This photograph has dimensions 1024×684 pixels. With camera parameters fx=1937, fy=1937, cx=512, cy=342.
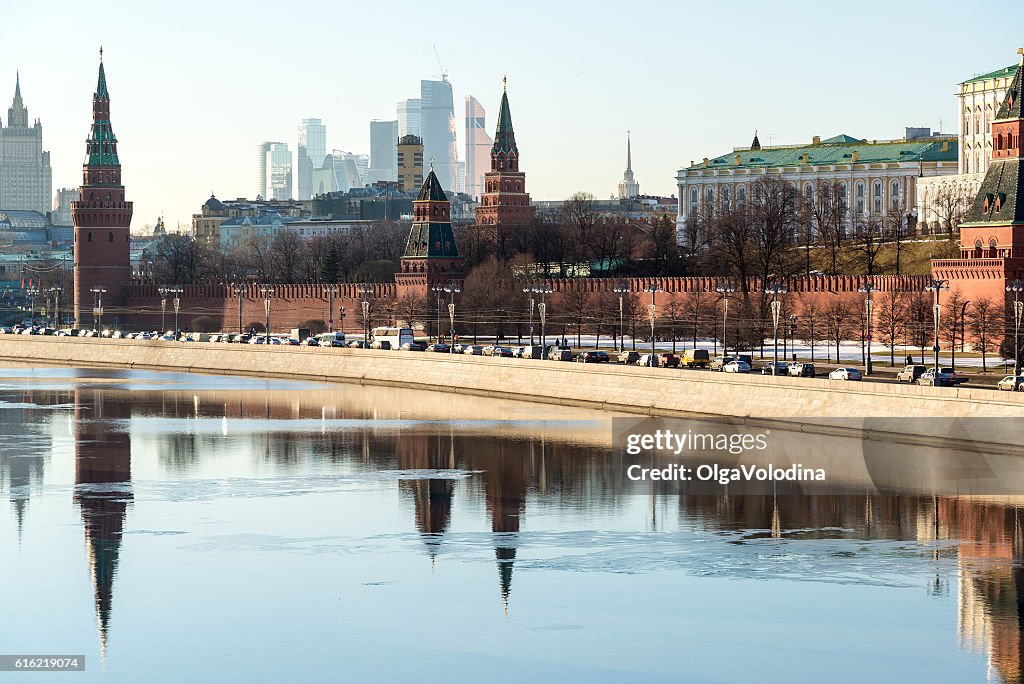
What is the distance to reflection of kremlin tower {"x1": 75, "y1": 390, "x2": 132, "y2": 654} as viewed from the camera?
106ft

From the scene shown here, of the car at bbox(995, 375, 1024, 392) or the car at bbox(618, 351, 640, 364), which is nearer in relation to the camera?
the car at bbox(995, 375, 1024, 392)

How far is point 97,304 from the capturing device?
370ft

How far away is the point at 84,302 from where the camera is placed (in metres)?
113

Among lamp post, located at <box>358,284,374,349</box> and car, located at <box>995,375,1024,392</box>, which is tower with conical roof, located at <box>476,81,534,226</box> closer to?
lamp post, located at <box>358,284,374,349</box>

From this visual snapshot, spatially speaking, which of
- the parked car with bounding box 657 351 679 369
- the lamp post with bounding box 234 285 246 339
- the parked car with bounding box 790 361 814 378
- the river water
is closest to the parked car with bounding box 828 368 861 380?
the parked car with bounding box 790 361 814 378

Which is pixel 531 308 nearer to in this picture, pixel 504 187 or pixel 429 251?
pixel 429 251

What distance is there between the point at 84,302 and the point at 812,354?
57338 millimetres

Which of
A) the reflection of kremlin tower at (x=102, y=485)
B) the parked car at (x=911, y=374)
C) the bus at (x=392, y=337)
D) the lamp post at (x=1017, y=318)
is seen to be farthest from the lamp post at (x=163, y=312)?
the parked car at (x=911, y=374)

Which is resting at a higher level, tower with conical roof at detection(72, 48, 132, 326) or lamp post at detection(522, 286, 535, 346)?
tower with conical roof at detection(72, 48, 132, 326)

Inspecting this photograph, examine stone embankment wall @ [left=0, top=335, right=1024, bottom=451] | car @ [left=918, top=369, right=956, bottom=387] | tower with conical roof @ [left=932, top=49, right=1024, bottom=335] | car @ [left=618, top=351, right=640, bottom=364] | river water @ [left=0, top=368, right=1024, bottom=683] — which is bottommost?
river water @ [left=0, top=368, right=1024, bottom=683]

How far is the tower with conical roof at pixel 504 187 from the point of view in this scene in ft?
381

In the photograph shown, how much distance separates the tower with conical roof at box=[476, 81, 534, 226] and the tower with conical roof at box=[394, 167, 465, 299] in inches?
390

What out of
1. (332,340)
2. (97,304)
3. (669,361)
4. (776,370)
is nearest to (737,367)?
(776,370)

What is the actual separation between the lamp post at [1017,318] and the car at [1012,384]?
0.51 m
